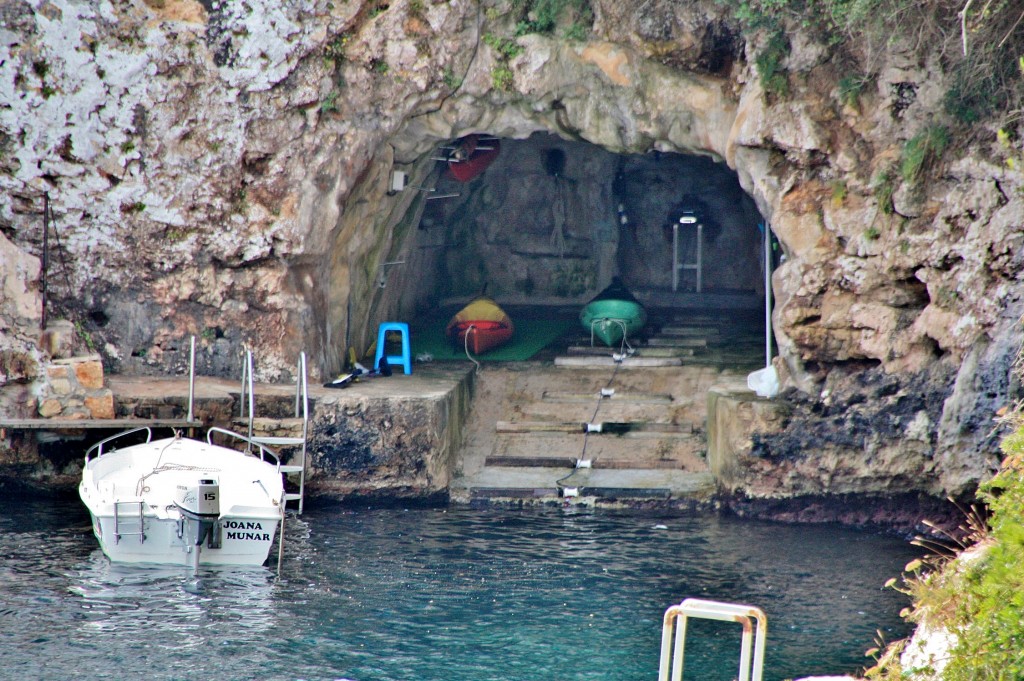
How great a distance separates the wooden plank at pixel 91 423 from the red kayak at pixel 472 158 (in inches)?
276

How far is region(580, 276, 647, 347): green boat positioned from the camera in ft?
61.8

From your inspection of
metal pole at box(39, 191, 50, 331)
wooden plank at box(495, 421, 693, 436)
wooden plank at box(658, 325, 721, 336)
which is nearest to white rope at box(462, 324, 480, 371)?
wooden plank at box(495, 421, 693, 436)

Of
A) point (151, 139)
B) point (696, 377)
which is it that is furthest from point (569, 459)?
point (151, 139)

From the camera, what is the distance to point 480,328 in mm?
18844

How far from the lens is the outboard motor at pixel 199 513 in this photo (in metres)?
11.4

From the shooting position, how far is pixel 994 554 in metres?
6.40

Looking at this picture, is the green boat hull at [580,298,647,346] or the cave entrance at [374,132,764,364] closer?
the green boat hull at [580,298,647,346]

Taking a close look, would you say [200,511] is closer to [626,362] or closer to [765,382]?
[765,382]

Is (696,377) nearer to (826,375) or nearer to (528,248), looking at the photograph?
(826,375)

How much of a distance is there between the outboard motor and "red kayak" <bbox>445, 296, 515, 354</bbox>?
7.45 meters

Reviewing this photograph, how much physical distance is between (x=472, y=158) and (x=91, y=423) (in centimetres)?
845

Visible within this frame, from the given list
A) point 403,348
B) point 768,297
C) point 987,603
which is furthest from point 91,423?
point 987,603

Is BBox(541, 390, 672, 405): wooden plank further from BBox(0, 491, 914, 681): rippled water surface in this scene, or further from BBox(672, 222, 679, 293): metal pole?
BBox(672, 222, 679, 293): metal pole

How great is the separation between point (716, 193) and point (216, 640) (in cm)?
1613
